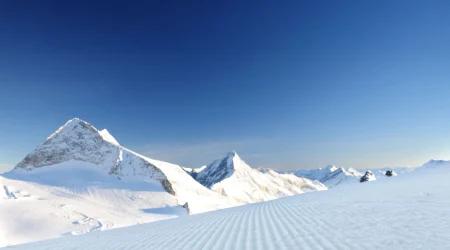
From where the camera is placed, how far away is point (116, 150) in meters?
91.1

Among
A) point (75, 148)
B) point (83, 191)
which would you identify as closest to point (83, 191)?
point (83, 191)

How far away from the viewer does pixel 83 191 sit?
205 ft

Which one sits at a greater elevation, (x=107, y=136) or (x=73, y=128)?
(x=73, y=128)

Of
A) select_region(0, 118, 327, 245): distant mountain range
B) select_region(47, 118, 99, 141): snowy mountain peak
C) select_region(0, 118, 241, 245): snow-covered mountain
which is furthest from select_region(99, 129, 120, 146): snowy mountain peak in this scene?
select_region(47, 118, 99, 141): snowy mountain peak

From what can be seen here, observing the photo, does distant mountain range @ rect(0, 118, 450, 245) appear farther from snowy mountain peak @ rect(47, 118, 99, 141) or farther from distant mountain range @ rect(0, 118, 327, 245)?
snowy mountain peak @ rect(47, 118, 99, 141)

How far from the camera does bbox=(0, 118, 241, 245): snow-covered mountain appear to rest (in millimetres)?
41875

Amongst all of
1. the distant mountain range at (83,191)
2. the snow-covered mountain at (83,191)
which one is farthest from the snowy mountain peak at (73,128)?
the distant mountain range at (83,191)

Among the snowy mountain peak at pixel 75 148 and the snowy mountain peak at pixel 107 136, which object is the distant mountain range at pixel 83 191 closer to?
the snowy mountain peak at pixel 75 148

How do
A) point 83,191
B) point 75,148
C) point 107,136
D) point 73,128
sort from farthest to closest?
point 107,136 < point 73,128 < point 75,148 < point 83,191

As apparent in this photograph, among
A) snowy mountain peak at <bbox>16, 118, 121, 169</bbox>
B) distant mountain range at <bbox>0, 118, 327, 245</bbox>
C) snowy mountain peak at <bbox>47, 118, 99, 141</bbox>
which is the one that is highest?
snowy mountain peak at <bbox>47, 118, 99, 141</bbox>

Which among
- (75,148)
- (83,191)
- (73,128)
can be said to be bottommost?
(83,191)

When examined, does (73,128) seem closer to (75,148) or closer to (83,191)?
(75,148)

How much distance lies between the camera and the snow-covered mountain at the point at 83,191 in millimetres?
41875

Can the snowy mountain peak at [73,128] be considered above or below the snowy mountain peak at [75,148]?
above
